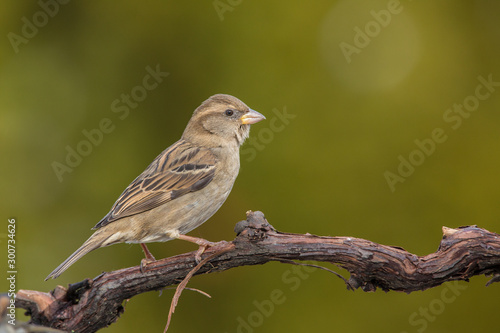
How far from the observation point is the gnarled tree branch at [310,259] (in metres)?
4.32

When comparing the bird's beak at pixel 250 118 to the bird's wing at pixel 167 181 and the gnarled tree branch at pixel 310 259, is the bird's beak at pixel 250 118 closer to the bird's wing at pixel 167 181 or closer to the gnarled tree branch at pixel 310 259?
the bird's wing at pixel 167 181

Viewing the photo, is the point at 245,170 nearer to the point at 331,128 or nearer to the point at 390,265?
the point at 331,128

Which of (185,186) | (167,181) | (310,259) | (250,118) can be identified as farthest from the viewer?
(250,118)

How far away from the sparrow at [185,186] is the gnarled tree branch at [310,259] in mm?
284

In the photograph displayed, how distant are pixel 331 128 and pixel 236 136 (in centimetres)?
188

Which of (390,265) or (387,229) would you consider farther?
(387,229)

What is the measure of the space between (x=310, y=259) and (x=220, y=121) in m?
2.23

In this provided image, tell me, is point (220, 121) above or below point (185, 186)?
above

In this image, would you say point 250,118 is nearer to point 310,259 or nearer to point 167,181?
point 167,181

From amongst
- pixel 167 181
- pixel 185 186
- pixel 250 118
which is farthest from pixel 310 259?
pixel 250 118

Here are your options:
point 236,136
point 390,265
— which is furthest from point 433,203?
point 390,265

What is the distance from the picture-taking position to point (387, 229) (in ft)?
24.0

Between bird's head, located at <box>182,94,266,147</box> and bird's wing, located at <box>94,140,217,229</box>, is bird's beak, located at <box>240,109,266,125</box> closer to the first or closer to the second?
bird's head, located at <box>182,94,266,147</box>

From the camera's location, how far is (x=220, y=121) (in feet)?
20.2
